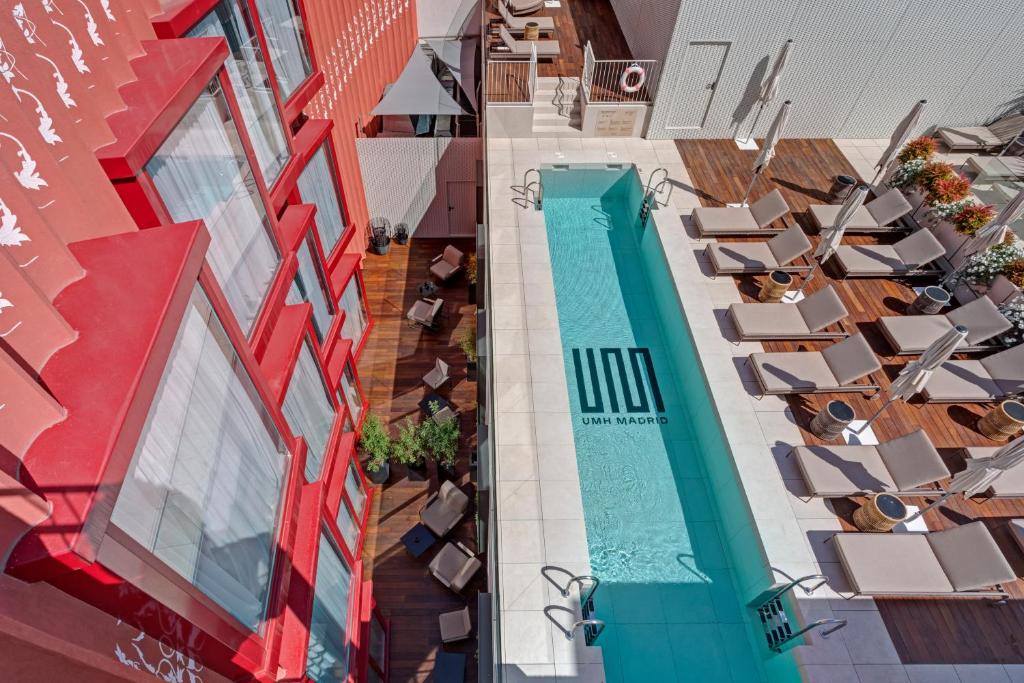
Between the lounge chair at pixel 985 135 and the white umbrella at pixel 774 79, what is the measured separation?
6.46 m

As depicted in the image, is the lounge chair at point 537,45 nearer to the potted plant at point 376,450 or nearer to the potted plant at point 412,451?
the potted plant at point 412,451

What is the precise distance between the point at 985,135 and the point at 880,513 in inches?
581

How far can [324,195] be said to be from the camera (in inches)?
465

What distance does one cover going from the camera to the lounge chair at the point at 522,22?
18.2 m

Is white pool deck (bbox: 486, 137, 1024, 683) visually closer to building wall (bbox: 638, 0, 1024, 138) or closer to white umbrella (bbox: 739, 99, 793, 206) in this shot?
white umbrella (bbox: 739, 99, 793, 206)

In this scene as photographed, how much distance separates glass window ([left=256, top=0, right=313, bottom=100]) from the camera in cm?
854

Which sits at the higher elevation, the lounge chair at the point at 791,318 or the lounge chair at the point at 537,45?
the lounge chair at the point at 537,45

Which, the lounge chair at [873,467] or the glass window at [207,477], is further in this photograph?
the lounge chair at [873,467]

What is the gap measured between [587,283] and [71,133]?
35.5ft

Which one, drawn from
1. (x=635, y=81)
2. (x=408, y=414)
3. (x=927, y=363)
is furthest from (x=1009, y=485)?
(x=635, y=81)

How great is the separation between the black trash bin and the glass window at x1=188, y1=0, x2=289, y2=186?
14035mm

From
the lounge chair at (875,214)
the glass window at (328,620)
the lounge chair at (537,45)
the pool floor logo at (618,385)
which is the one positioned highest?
the lounge chair at (537,45)

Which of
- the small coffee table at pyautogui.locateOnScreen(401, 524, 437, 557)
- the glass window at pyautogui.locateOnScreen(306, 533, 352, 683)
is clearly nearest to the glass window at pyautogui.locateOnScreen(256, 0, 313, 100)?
the glass window at pyautogui.locateOnScreen(306, 533, 352, 683)

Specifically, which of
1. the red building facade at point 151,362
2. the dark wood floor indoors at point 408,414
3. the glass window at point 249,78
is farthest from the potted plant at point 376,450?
the glass window at point 249,78
